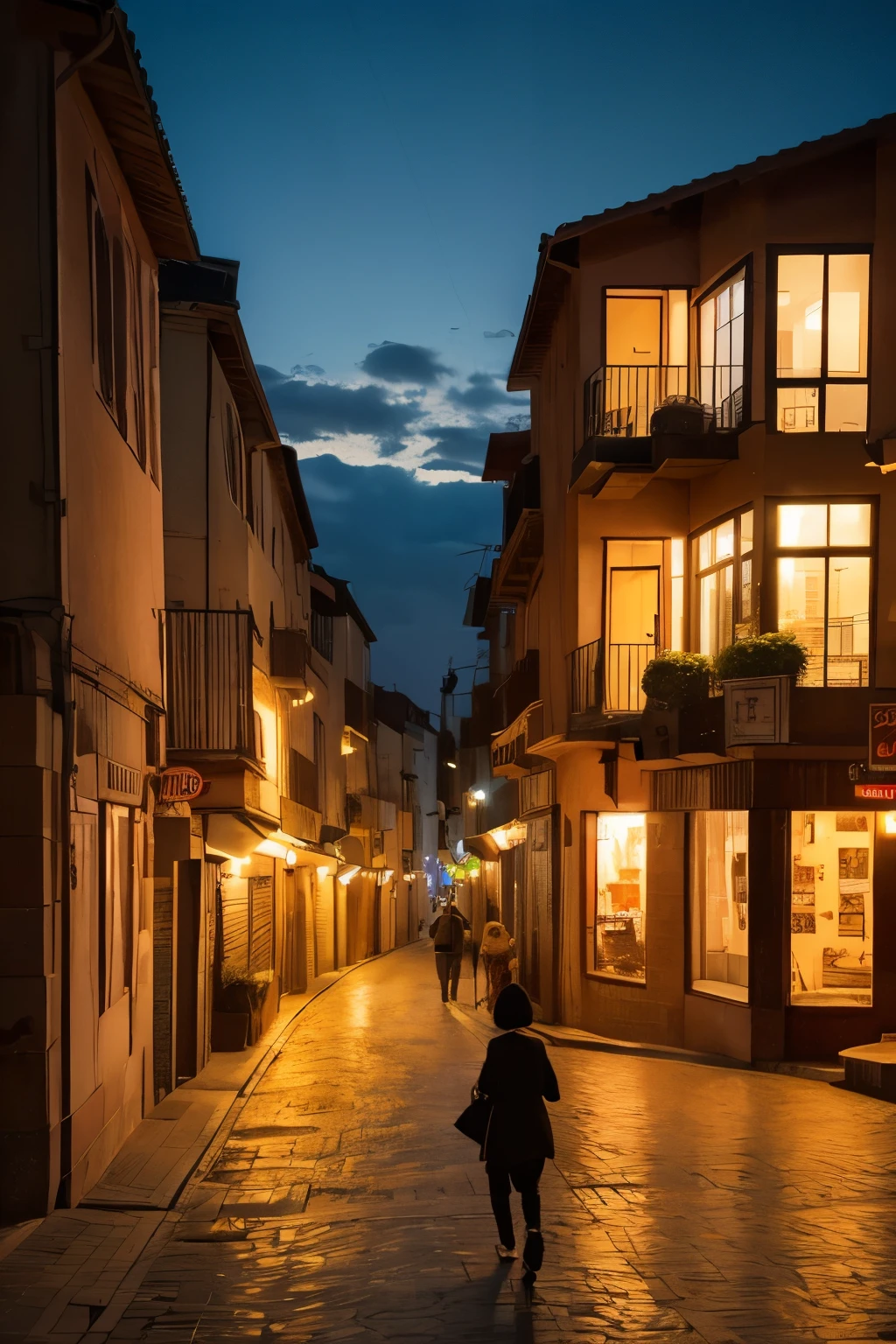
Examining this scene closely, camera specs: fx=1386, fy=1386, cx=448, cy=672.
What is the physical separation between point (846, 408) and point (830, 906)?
6273mm

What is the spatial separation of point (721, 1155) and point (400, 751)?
55129 millimetres

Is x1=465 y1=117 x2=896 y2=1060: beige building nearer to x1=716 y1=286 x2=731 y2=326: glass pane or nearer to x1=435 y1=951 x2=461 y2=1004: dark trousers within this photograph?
x1=716 y1=286 x2=731 y2=326: glass pane

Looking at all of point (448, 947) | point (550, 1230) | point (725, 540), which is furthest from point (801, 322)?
point (448, 947)

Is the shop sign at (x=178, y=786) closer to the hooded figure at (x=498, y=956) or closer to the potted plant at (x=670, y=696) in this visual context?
the potted plant at (x=670, y=696)

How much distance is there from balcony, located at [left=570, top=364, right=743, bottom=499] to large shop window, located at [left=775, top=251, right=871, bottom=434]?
0.80m

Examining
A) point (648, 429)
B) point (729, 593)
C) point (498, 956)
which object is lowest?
point (498, 956)

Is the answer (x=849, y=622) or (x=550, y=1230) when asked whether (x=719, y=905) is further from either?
(x=550, y=1230)

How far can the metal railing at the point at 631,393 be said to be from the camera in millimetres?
19891

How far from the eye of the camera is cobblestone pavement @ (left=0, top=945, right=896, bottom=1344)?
7.26 meters

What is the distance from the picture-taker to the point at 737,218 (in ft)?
60.8

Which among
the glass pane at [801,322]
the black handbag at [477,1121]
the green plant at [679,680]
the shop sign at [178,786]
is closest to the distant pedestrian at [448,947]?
the green plant at [679,680]

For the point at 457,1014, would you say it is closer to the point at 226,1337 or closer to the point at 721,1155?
the point at 721,1155

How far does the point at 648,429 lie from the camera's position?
64.8 feet

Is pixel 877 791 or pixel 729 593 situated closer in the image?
pixel 877 791
